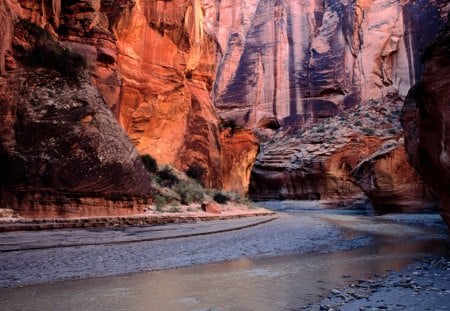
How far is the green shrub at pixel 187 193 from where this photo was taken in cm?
1944

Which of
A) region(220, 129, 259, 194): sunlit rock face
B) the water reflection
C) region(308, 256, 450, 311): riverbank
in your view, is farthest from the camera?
region(220, 129, 259, 194): sunlit rock face

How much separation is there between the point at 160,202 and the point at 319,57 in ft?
165

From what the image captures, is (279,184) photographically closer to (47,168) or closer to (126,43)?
(126,43)

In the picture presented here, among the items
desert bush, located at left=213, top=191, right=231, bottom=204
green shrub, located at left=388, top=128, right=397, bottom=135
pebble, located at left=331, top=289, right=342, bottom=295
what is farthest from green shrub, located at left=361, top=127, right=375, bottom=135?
pebble, located at left=331, top=289, right=342, bottom=295

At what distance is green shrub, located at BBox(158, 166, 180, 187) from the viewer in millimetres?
20353

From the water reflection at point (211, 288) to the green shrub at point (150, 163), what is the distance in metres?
13.8

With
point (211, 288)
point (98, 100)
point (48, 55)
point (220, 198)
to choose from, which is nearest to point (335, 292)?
point (211, 288)

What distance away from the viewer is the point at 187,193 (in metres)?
19.8

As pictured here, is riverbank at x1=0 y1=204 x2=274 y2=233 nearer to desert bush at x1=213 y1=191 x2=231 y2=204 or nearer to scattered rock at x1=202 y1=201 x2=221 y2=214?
scattered rock at x1=202 y1=201 x2=221 y2=214

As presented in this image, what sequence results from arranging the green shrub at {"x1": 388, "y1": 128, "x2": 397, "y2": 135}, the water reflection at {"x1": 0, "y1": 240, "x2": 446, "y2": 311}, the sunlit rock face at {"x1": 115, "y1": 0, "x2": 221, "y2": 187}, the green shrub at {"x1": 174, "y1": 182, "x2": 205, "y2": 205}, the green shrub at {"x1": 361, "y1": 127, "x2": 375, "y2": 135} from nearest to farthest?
1. the water reflection at {"x1": 0, "y1": 240, "x2": 446, "y2": 311}
2. the green shrub at {"x1": 174, "y1": 182, "x2": 205, "y2": 205}
3. the sunlit rock face at {"x1": 115, "y1": 0, "x2": 221, "y2": 187}
4. the green shrub at {"x1": 388, "y1": 128, "x2": 397, "y2": 135}
5. the green shrub at {"x1": 361, "y1": 127, "x2": 375, "y2": 135}

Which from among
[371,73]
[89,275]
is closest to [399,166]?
[89,275]

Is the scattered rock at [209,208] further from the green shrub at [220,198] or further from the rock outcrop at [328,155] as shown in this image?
the rock outcrop at [328,155]

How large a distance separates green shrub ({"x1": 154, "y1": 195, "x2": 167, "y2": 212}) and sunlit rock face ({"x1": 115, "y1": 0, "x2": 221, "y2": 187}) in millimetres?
6223

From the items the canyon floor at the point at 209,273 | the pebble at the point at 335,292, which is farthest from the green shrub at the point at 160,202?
the pebble at the point at 335,292
